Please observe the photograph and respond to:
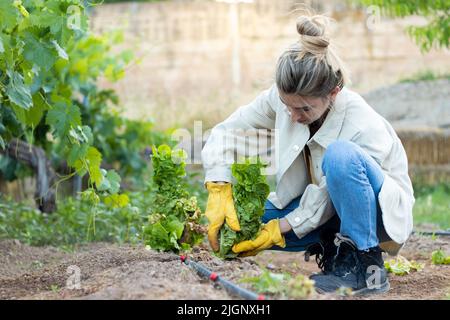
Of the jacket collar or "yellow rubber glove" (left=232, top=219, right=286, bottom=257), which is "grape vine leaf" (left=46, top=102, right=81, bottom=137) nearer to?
"yellow rubber glove" (left=232, top=219, right=286, bottom=257)

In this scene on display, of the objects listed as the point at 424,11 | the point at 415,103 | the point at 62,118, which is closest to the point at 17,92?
the point at 62,118

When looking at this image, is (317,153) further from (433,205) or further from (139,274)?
(433,205)

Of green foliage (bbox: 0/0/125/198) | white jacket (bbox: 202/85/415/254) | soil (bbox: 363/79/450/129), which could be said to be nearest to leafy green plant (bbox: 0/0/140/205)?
green foliage (bbox: 0/0/125/198)

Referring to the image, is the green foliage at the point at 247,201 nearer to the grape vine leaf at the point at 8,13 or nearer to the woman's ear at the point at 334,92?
the woman's ear at the point at 334,92

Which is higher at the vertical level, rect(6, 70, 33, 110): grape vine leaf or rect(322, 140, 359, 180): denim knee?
rect(6, 70, 33, 110): grape vine leaf

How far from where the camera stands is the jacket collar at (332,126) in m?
3.61

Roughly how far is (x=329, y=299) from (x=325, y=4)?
1079 cm

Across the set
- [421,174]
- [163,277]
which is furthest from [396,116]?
[163,277]

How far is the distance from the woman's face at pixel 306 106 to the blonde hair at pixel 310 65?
3cm

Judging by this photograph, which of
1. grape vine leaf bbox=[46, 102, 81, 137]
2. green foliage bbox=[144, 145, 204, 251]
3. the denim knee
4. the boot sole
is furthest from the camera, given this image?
grape vine leaf bbox=[46, 102, 81, 137]

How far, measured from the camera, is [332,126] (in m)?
3.62

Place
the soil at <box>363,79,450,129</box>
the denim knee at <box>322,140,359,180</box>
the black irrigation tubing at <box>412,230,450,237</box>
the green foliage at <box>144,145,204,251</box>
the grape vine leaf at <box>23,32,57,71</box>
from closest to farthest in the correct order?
1. the denim knee at <box>322,140,359,180</box>
2. the grape vine leaf at <box>23,32,57,71</box>
3. the green foliage at <box>144,145,204,251</box>
4. the black irrigation tubing at <box>412,230,450,237</box>
5. the soil at <box>363,79,450,129</box>

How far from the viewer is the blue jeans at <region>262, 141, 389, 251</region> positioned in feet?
10.9

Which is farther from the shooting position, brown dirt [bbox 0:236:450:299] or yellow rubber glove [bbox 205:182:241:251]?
yellow rubber glove [bbox 205:182:241:251]
